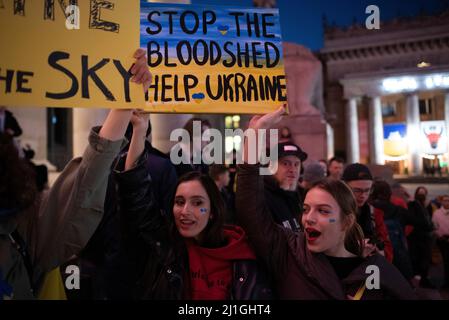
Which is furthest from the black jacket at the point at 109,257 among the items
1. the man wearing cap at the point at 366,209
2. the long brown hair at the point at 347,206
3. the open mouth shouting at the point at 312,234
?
the man wearing cap at the point at 366,209

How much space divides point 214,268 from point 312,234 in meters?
0.60

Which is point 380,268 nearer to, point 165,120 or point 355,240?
point 355,240

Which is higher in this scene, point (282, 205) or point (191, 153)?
point (191, 153)

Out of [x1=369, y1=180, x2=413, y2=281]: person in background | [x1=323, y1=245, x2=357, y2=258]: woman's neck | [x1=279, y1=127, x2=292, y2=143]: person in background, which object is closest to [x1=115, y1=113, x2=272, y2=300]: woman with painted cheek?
[x1=323, y1=245, x2=357, y2=258]: woman's neck

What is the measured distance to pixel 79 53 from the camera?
215 centimetres

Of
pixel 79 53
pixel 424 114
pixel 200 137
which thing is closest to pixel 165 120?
pixel 200 137

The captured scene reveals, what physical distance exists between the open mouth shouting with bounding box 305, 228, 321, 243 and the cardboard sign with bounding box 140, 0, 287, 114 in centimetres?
89

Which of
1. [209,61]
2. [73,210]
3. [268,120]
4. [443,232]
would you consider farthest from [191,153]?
[443,232]

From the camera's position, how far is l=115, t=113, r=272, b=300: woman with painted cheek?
2.15 metres

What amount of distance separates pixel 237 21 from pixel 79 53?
117 centimetres

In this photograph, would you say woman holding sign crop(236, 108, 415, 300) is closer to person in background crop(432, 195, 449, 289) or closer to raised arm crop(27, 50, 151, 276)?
raised arm crop(27, 50, 151, 276)

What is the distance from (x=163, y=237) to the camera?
91.4 inches

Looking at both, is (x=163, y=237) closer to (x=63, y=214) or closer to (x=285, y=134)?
(x=63, y=214)

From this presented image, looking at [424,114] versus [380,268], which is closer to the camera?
[380,268]
